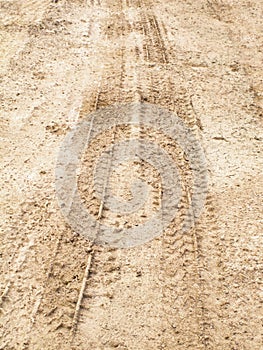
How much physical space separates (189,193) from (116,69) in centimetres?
317

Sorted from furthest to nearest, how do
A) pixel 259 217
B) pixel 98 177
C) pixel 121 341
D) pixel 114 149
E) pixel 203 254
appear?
1. pixel 114 149
2. pixel 98 177
3. pixel 259 217
4. pixel 203 254
5. pixel 121 341

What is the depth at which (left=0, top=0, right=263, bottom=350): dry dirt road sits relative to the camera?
3773mm

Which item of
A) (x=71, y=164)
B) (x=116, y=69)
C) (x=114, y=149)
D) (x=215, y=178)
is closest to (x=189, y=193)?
(x=215, y=178)

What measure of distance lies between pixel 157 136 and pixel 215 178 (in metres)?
1.11

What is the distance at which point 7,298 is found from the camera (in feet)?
12.8

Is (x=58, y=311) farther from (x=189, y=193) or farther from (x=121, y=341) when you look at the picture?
(x=189, y=193)

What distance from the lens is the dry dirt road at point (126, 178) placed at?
377cm

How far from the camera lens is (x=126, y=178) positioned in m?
5.19

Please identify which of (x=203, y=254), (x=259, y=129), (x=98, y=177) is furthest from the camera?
(x=259, y=129)

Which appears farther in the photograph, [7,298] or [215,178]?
[215,178]

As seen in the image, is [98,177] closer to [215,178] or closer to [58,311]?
[215,178]

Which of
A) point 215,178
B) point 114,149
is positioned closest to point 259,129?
point 215,178

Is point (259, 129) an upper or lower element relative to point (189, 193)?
upper

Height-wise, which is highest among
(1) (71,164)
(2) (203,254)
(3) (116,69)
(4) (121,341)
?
(3) (116,69)
